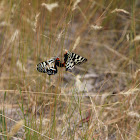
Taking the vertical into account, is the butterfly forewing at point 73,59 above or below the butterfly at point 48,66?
above

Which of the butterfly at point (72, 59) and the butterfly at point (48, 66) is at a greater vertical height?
A: the butterfly at point (72, 59)

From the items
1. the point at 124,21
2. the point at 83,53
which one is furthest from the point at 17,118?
the point at 124,21

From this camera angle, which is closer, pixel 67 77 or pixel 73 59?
pixel 73 59

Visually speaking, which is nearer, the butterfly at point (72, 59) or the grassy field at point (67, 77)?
the butterfly at point (72, 59)

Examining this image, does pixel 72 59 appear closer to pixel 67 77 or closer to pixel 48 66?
pixel 48 66

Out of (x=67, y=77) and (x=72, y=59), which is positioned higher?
(x=72, y=59)

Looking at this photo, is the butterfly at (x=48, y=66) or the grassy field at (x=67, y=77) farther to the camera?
the grassy field at (x=67, y=77)

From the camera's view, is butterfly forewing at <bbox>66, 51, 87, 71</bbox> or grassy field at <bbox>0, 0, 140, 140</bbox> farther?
grassy field at <bbox>0, 0, 140, 140</bbox>

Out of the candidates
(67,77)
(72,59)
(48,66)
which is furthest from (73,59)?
(67,77)
